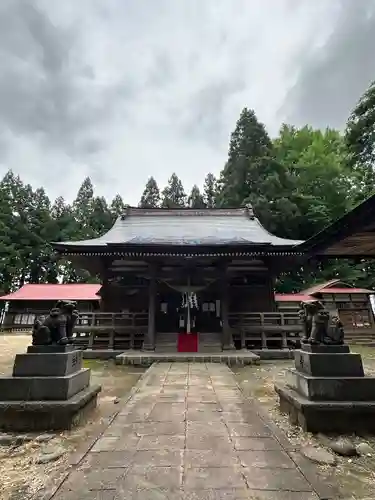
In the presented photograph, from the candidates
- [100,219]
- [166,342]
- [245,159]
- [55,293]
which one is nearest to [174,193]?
[100,219]

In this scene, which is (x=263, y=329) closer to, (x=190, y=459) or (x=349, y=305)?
(x=190, y=459)

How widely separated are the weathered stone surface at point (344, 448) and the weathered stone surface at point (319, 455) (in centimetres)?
11

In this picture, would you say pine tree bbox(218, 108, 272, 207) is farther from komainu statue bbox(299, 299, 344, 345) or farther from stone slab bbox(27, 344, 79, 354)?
stone slab bbox(27, 344, 79, 354)

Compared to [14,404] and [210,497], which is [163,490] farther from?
[14,404]

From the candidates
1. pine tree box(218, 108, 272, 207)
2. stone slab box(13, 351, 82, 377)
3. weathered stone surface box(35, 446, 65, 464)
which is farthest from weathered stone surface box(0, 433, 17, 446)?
pine tree box(218, 108, 272, 207)

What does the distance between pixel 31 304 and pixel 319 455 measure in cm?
2512

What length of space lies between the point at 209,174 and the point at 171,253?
121 ft

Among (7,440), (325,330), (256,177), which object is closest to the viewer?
(7,440)

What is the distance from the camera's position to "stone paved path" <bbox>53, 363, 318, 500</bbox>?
208cm

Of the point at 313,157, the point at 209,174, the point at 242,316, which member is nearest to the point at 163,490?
the point at 242,316

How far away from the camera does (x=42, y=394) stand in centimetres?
360

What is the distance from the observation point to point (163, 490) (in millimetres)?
2088

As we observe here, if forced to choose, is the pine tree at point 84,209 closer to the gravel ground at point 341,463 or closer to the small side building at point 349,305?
the small side building at point 349,305

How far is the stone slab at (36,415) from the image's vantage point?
3482 mm
